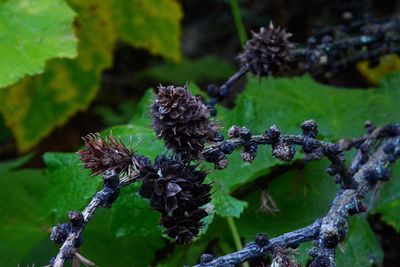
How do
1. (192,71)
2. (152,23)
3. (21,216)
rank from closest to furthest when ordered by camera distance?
1. (21,216)
2. (152,23)
3. (192,71)

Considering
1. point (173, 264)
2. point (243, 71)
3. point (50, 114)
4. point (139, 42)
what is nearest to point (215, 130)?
point (243, 71)

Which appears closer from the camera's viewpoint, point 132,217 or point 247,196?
point 132,217

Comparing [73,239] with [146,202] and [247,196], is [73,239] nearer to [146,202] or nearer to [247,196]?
[146,202]

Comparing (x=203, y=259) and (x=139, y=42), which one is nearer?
(x=203, y=259)

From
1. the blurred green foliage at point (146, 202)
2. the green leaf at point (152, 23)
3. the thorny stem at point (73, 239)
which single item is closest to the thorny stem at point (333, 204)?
the thorny stem at point (73, 239)

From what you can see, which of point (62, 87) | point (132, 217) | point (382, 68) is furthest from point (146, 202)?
point (382, 68)

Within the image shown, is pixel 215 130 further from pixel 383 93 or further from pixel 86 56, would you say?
pixel 86 56
